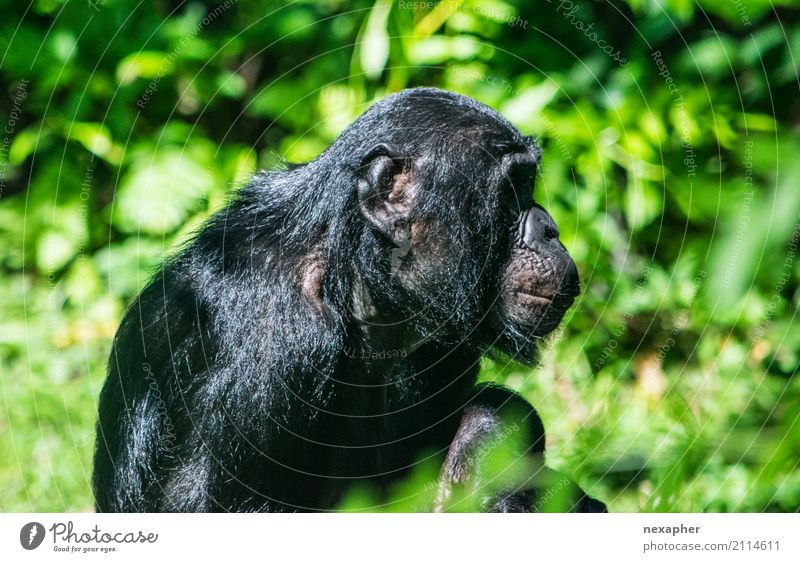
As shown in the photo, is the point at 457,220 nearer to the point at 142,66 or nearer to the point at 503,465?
the point at 503,465

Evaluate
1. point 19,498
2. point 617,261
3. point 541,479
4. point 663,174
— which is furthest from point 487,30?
point 19,498

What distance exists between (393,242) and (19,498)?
6.48 feet

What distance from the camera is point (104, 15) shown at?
4398 millimetres

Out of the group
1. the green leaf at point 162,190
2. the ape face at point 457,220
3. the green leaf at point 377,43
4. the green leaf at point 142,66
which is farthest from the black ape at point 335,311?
the green leaf at point 142,66

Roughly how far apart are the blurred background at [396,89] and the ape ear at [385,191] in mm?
1115

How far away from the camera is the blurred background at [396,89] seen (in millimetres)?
3916

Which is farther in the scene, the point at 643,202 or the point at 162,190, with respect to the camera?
the point at 162,190

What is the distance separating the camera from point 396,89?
161 inches

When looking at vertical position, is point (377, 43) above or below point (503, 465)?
above

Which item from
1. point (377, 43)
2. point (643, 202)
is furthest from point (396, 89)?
point (643, 202)

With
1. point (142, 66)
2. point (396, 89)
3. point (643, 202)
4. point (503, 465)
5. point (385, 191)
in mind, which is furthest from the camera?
point (142, 66)

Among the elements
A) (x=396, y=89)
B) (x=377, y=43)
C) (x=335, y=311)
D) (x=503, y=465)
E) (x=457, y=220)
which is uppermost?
(x=377, y=43)

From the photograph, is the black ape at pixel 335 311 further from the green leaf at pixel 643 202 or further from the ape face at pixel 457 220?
the green leaf at pixel 643 202

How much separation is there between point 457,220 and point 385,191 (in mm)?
219
